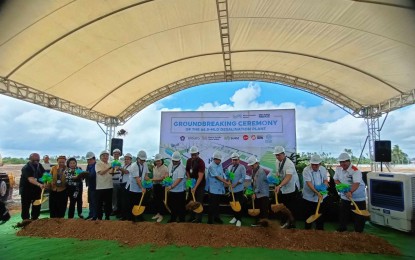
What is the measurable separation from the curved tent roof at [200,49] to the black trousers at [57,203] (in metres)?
3.11

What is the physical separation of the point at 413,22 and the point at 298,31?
225cm

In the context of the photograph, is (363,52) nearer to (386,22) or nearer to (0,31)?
(386,22)

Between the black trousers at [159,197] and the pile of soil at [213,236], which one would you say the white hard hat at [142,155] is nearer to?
the black trousers at [159,197]

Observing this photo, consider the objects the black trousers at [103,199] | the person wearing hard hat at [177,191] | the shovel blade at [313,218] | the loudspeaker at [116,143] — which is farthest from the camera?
the loudspeaker at [116,143]

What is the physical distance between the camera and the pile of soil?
136 inches

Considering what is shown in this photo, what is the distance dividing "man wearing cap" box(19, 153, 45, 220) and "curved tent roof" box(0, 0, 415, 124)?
8.03ft

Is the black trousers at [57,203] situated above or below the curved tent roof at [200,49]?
below

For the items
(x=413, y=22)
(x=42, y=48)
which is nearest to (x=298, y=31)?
(x=413, y=22)

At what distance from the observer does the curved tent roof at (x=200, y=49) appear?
5395 millimetres

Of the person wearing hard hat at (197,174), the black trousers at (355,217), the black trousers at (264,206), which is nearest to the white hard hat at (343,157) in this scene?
the black trousers at (355,217)

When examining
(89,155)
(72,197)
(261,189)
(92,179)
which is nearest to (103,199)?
(92,179)

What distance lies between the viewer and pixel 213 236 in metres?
3.67

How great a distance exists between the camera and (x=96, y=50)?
21.8ft

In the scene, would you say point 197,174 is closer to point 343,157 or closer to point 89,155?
point 89,155
